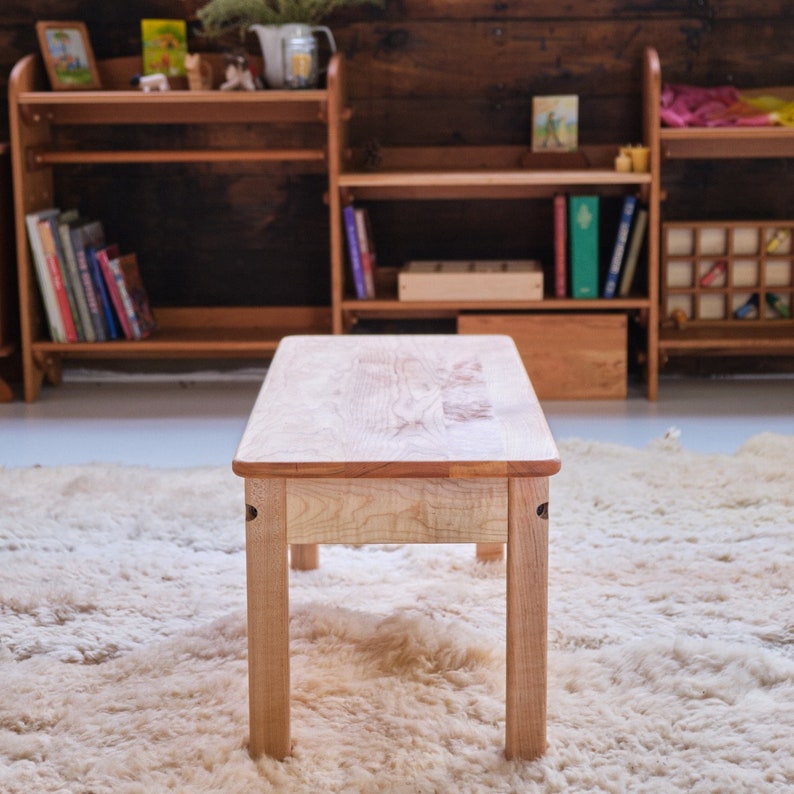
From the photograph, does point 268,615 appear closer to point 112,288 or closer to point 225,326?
point 112,288

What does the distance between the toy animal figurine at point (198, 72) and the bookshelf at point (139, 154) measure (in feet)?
0.20

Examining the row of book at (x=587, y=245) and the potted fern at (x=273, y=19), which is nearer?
the potted fern at (x=273, y=19)

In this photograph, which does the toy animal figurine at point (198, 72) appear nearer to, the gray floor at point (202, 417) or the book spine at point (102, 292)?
the book spine at point (102, 292)

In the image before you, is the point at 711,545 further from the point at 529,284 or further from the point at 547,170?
the point at 547,170

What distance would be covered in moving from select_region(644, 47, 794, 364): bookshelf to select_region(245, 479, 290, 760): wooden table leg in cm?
245

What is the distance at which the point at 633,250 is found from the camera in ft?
12.8

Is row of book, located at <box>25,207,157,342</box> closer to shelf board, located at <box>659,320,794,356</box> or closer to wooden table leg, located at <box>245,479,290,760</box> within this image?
shelf board, located at <box>659,320,794,356</box>

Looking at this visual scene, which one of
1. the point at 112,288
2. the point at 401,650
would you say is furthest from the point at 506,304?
the point at 401,650

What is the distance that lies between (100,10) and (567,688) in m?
2.99

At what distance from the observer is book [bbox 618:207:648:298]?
3.86 m

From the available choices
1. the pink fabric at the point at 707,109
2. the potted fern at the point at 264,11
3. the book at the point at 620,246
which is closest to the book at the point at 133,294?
the potted fern at the point at 264,11

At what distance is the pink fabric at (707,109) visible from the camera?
3.74 metres

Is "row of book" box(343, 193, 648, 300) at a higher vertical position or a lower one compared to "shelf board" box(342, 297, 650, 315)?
higher

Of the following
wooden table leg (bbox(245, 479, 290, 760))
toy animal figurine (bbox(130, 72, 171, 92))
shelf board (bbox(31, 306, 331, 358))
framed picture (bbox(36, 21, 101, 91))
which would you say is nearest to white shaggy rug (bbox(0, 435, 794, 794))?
wooden table leg (bbox(245, 479, 290, 760))
